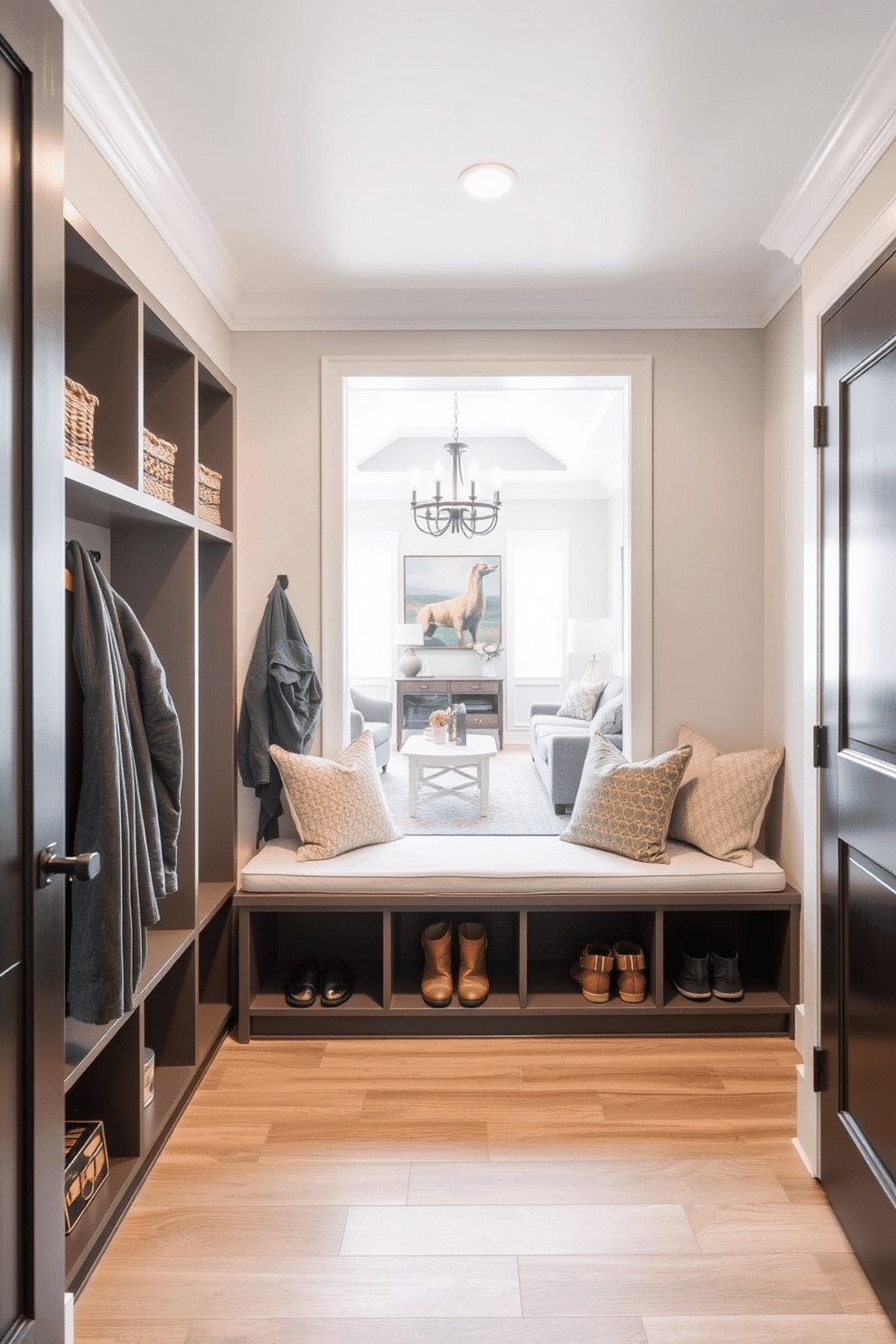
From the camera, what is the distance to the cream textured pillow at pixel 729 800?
2826mm

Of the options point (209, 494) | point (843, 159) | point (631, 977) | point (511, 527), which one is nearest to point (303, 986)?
point (631, 977)

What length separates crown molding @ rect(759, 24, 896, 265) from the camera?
1789mm

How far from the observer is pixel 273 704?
294 centimetres

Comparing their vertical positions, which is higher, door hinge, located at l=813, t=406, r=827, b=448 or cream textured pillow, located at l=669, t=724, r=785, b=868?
door hinge, located at l=813, t=406, r=827, b=448

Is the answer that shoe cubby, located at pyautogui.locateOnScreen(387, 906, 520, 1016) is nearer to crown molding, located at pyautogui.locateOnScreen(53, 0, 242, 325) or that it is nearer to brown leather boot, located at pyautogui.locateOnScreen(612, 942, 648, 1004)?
brown leather boot, located at pyautogui.locateOnScreen(612, 942, 648, 1004)

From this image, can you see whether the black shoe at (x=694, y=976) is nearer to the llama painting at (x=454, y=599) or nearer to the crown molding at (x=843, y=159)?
the crown molding at (x=843, y=159)

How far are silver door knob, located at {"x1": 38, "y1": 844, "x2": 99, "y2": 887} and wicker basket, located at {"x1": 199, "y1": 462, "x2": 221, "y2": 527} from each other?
174cm

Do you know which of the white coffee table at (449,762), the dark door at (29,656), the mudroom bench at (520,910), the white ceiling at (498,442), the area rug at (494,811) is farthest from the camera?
the white ceiling at (498,442)

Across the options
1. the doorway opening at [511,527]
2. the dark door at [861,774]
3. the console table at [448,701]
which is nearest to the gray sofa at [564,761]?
the doorway opening at [511,527]

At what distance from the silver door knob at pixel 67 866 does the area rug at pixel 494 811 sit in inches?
110

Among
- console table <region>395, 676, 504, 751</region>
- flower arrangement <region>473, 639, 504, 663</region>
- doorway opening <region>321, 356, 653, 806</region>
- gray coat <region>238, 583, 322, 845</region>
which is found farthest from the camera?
flower arrangement <region>473, 639, 504, 663</region>

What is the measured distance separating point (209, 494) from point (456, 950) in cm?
187

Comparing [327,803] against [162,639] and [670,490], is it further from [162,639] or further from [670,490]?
[670,490]

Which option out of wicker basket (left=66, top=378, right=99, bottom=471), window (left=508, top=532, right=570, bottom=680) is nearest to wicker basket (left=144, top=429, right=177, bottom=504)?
wicker basket (left=66, top=378, right=99, bottom=471)
